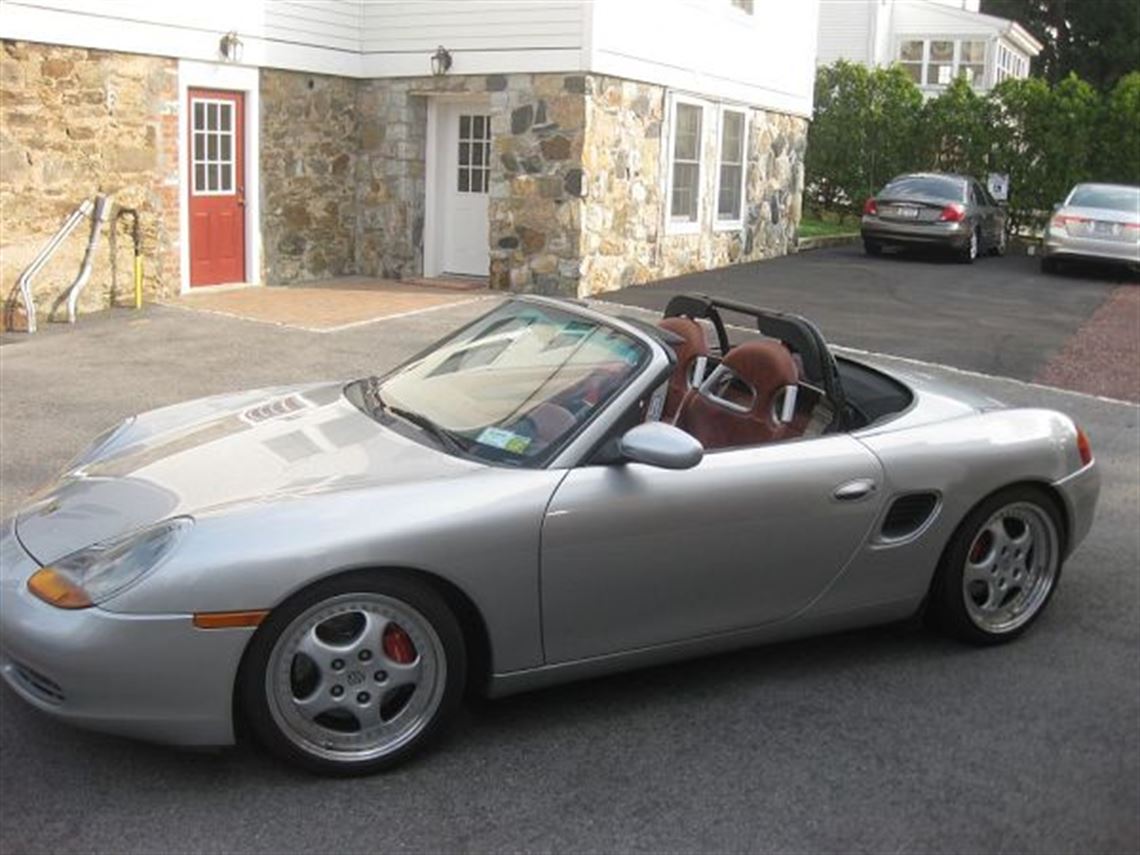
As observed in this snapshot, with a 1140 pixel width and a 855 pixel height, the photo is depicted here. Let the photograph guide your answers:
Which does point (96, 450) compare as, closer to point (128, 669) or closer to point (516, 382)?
point (128, 669)

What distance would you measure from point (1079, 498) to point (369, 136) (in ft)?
40.6

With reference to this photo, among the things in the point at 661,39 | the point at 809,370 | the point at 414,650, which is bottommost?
the point at 414,650

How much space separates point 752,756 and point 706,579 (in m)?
0.56

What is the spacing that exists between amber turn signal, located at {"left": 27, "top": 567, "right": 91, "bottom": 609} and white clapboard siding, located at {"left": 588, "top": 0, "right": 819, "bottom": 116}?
11.4 m

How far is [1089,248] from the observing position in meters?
19.9

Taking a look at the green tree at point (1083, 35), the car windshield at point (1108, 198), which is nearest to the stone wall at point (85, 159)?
the car windshield at point (1108, 198)

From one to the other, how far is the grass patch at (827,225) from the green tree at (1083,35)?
1985 centimetres

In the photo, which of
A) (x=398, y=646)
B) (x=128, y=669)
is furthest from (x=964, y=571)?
(x=128, y=669)

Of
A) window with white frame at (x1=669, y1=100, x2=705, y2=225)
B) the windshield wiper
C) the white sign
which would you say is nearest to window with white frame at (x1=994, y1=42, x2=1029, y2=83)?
the white sign

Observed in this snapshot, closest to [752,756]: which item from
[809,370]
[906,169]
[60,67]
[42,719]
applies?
[809,370]

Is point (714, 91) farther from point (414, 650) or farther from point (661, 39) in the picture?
point (414, 650)

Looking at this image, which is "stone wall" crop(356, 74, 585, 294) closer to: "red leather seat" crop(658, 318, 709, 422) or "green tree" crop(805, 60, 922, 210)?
"red leather seat" crop(658, 318, 709, 422)

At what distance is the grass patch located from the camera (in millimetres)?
25984

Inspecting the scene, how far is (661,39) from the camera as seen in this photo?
15.4 metres
